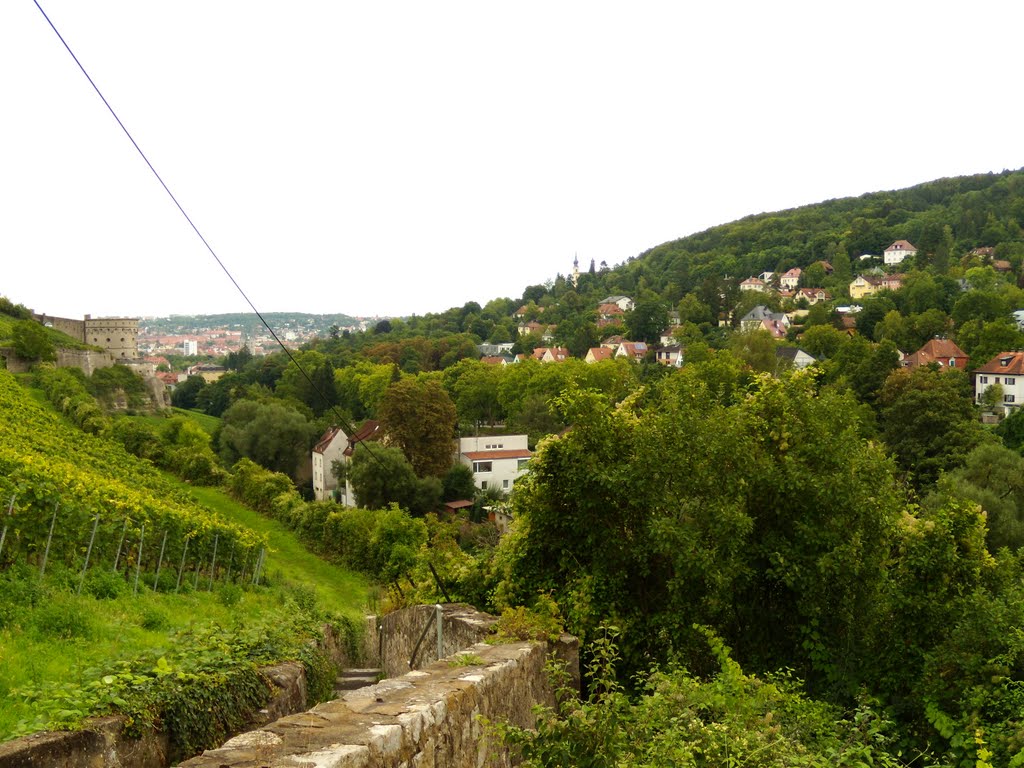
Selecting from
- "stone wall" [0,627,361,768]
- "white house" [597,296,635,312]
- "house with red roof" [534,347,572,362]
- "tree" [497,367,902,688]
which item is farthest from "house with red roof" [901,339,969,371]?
"white house" [597,296,635,312]

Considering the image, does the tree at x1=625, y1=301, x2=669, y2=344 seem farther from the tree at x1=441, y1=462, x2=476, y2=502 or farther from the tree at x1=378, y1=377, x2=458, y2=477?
the tree at x1=441, y1=462, x2=476, y2=502

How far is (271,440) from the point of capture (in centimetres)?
5147

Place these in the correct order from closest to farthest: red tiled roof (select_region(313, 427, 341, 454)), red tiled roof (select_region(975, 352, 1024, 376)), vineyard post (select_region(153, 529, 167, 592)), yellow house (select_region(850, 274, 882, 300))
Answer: vineyard post (select_region(153, 529, 167, 592)), red tiled roof (select_region(313, 427, 341, 454)), red tiled roof (select_region(975, 352, 1024, 376)), yellow house (select_region(850, 274, 882, 300))

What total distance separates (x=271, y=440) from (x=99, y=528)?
1504 inches

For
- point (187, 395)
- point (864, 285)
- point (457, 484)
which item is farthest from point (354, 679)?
point (864, 285)

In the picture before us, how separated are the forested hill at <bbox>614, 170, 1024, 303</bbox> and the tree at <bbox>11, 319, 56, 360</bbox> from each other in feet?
291

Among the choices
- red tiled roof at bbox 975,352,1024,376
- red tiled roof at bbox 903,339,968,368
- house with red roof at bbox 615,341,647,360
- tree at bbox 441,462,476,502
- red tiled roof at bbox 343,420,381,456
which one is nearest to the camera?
tree at bbox 441,462,476,502

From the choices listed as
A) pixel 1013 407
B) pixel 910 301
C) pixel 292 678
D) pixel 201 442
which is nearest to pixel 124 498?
pixel 292 678

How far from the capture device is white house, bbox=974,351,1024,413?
195ft

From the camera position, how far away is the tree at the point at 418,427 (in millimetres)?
46500

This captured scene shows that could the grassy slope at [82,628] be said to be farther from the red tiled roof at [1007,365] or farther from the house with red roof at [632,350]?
the house with red roof at [632,350]

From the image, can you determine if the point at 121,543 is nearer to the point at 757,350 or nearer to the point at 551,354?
the point at 757,350

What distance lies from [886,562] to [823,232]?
16980 cm

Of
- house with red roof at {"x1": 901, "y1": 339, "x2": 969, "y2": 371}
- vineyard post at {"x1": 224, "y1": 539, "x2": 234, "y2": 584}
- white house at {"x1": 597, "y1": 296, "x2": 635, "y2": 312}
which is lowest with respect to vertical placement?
vineyard post at {"x1": 224, "y1": 539, "x2": 234, "y2": 584}
